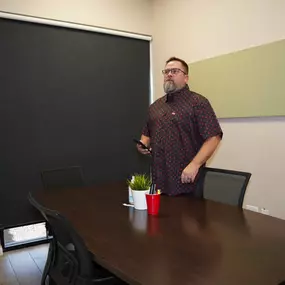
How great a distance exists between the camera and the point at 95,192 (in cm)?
234

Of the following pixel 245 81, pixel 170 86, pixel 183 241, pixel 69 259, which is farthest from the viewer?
pixel 245 81

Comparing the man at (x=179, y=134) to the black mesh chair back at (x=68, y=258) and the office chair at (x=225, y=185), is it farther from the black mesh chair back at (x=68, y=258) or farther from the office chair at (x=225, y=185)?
the black mesh chair back at (x=68, y=258)

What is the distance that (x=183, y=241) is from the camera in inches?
53.4

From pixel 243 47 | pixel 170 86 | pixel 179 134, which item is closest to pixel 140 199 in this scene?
pixel 179 134

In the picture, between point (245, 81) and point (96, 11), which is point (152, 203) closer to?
point (245, 81)

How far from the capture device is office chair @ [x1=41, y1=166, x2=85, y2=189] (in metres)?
2.63

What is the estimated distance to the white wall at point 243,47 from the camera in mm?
2947

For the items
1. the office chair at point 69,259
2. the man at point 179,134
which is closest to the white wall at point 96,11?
the man at point 179,134

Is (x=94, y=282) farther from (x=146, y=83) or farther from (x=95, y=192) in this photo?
(x=146, y=83)

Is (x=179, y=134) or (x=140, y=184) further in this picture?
(x=179, y=134)

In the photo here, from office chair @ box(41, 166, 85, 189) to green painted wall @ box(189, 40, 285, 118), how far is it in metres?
1.59

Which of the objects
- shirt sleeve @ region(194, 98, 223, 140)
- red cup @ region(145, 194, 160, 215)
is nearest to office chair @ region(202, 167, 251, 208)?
shirt sleeve @ region(194, 98, 223, 140)

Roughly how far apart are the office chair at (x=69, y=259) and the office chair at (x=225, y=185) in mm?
849

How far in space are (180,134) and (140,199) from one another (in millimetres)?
772
